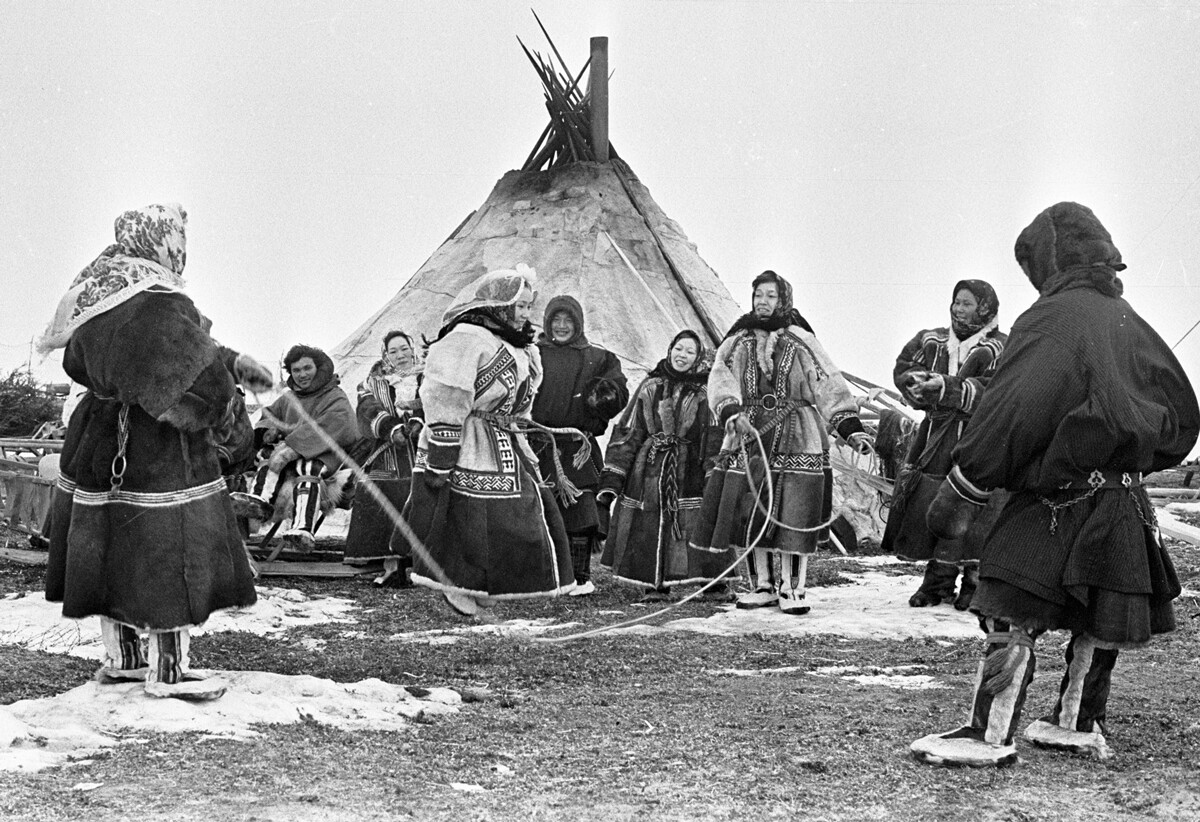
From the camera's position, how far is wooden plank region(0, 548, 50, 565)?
786 cm

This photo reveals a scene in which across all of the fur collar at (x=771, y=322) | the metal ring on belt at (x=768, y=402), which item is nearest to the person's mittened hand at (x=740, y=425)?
the metal ring on belt at (x=768, y=402)

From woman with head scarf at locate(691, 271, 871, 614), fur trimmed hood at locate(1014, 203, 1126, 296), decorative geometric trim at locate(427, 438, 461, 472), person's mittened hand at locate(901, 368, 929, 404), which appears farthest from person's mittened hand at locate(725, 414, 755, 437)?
fur trimmed hood at locate(1014, 203, 1126, 296)

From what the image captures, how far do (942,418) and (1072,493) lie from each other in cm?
346

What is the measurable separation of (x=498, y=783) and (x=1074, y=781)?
1406 millimetres

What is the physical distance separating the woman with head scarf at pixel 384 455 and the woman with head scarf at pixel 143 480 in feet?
12.0

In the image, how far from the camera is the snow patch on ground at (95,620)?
213 inches

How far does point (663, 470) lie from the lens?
776 cm

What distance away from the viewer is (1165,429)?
12.3ft

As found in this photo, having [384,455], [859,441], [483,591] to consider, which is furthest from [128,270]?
[384,455]

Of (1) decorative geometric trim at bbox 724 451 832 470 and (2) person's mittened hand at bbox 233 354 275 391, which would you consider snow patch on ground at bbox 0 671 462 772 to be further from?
(1) decorative geometric trim at bbox 724 451 832 470

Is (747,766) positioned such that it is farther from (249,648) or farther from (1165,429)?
A: (249,648)

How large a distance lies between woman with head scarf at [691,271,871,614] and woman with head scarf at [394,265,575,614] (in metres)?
1.14

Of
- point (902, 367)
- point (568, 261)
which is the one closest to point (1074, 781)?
point (902, 367)

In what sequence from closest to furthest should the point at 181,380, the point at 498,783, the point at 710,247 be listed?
1. the point at 498,783
2. the point at 181,380
3. the point at 710,247
